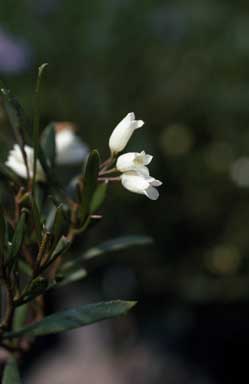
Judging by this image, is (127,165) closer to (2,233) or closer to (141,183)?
(141,183)

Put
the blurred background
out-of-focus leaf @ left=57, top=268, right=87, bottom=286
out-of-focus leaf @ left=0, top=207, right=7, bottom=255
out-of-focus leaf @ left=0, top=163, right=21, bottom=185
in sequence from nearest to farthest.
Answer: out-of-focus leaf @ left=0, top=207, right=7, bottom=255, out-of-focus leaf @ left=0, top=163, right=21, bottom=185, out-of-focus leaf @ left=57, top=268, right=87, bottom=286, the blurred background

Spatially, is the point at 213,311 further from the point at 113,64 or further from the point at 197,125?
the point at 113,64

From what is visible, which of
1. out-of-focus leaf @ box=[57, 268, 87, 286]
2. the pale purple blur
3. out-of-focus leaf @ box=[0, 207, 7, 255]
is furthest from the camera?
the pale purple blur

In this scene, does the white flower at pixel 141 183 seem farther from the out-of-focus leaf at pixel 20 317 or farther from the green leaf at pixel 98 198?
the out-of-focus leaf at pixel 20 317

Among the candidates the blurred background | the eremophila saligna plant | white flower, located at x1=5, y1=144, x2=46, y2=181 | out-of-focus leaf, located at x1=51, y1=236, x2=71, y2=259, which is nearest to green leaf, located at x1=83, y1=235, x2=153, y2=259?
the eremophila saligna plant

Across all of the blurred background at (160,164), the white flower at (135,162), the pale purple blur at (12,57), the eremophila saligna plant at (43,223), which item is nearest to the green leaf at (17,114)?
the eremophila saligna plant at (43,223)

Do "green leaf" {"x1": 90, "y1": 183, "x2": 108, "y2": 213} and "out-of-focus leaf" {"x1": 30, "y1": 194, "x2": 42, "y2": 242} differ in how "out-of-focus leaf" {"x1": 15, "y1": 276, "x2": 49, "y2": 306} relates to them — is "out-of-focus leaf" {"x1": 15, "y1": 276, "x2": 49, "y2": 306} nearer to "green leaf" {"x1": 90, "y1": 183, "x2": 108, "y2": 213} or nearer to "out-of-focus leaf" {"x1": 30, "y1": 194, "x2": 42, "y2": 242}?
"out-of-focus leaf" {"x1": 30, "y1": 194, "x2": 42, "y2": 242}

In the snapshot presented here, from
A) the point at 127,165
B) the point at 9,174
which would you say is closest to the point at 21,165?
the point at 9,174

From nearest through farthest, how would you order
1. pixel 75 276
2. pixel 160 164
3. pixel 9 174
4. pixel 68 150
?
pixel 9 174
pixel 75 276
pixel 68 150
pixel 160 164
